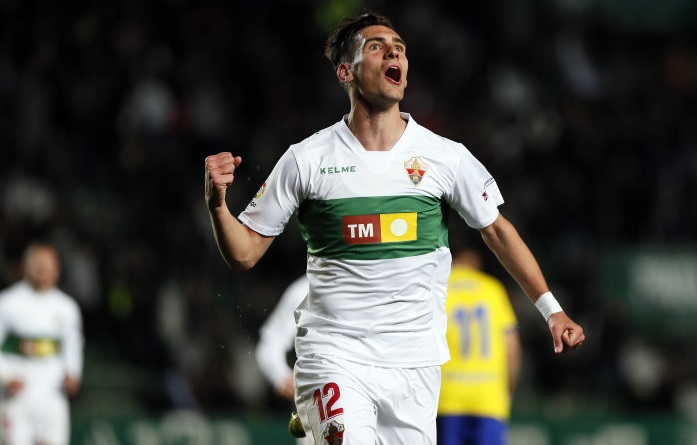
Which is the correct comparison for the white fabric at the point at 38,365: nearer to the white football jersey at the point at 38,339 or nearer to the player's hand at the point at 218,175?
the white football jersey at the point at 38,339

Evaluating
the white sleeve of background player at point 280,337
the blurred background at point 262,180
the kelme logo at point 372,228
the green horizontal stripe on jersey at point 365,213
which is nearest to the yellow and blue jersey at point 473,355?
the white sleeve of background player at point 280,337

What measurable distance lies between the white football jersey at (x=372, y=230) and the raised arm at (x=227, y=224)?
9 cm

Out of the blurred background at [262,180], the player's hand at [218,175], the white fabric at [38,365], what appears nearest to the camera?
the player's hand at [218,175]

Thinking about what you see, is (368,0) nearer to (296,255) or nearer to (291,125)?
(291,125)

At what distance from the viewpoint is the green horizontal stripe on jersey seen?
197 inches

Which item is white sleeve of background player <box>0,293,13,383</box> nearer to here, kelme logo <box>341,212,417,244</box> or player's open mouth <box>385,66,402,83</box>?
kelme logo <box>341,212,417,244</box>

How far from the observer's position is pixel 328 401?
15.9ft

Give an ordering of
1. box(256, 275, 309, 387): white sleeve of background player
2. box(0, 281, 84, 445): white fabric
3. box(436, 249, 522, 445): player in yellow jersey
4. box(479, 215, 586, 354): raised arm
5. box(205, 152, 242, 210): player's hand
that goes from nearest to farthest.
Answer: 1. box(205, 152, 242, 210): player's hand
2. box(479, 215, 586, 354): raised arm
3. box(256, 275, 309, 387): white sleeve of background player
4. box(436, 249, 522, 445): player in yellow jersey
5. box(0, 281, 84, 445): white fabric

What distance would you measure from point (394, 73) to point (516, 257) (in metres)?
0.92

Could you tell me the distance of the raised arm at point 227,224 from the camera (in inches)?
186

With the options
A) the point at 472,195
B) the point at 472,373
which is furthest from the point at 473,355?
the point at 472,195

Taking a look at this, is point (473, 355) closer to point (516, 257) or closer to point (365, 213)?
point (516, 257)

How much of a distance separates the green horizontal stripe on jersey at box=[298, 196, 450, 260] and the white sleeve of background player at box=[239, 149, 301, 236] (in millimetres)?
87

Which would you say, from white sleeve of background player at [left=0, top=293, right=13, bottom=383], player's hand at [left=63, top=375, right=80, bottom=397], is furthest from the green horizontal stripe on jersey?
white sleeve of background player at [left=0, top=293, right=13, bottom=383]
